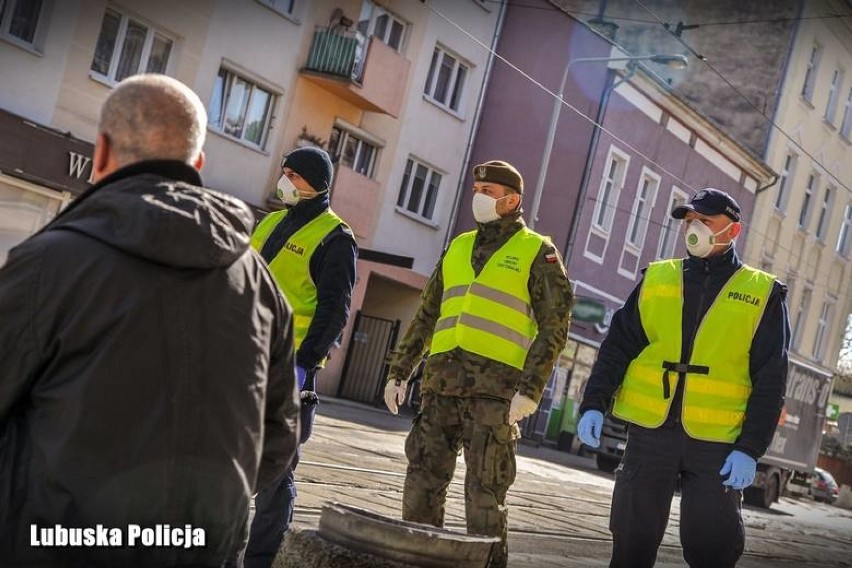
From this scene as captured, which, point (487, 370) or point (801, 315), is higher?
point (801, 315)

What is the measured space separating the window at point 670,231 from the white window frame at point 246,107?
48.5 feet

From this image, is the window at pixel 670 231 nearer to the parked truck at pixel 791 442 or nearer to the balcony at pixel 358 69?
the parked truck at pixel 791 442

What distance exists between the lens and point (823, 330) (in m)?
48.5

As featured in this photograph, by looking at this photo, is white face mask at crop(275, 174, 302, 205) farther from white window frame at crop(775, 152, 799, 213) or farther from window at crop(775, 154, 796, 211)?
window at crop(775, 154, 796, 211)

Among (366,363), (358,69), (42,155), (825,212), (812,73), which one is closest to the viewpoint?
(42,155)

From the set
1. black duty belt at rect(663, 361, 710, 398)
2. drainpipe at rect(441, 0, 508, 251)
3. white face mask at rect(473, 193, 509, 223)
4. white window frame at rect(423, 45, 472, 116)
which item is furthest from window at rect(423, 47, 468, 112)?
black duty belt at rect(663, 361, 710, 398)

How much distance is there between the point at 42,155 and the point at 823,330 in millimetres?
33969

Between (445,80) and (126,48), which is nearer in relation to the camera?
(126,48)

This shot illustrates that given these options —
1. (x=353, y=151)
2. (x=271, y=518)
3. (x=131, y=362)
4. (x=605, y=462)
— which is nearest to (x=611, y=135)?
(x=353, y=151)

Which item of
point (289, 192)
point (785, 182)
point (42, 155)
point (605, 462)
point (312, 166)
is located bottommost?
point (605, 462)

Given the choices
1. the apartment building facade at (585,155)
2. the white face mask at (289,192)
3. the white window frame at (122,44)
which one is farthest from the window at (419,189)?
the white face mask at (289,192)

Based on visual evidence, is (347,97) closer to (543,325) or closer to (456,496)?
(456,496)

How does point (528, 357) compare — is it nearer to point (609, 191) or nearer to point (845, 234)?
point (609, 191)
